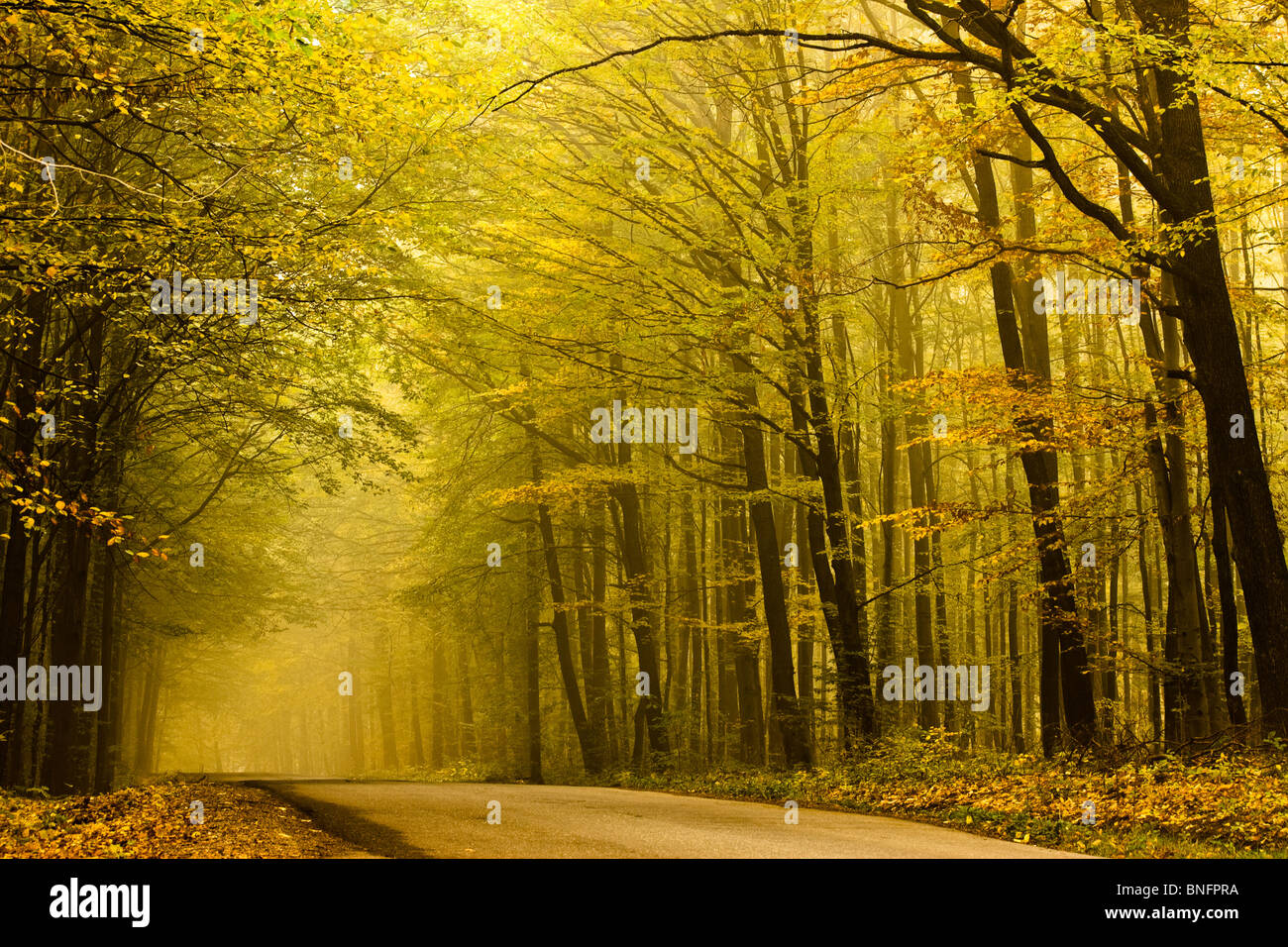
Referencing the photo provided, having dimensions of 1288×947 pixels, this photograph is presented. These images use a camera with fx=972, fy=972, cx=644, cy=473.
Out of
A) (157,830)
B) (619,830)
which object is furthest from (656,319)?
(157,830)

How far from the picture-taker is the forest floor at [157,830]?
24.8ft

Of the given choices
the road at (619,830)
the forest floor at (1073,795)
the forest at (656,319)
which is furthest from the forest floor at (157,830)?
the forest floor at (1073,795)

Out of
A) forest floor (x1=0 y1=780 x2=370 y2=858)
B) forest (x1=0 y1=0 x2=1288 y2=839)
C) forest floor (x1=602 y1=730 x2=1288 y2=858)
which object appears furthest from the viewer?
forest (x1=0 y1=0 x2=1288 y2=839)

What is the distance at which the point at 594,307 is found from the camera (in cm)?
1773

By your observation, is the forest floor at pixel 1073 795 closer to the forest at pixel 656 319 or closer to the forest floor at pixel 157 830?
the forest at pixel 656 319

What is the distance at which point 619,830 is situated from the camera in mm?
9359

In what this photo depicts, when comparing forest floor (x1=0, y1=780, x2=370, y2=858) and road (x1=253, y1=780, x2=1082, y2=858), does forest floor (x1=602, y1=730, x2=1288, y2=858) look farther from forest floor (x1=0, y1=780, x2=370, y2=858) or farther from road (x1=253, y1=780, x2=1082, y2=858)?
forest floor (x1=0, y1=780, x2=370, y2=858)

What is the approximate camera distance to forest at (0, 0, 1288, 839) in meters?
10.5

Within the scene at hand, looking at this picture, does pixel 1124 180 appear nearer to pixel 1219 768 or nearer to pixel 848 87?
pixel 848 87

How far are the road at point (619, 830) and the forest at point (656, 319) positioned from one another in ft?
12.1

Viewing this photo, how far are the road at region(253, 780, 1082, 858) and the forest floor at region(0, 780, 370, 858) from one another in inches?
18.9

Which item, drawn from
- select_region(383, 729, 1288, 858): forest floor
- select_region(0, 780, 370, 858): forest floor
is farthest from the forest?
select_region(0, 780, 370, 858): forest floor

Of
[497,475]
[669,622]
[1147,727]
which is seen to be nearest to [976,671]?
[1147,727]

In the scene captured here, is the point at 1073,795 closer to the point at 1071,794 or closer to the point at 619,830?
the point at 1071,794
